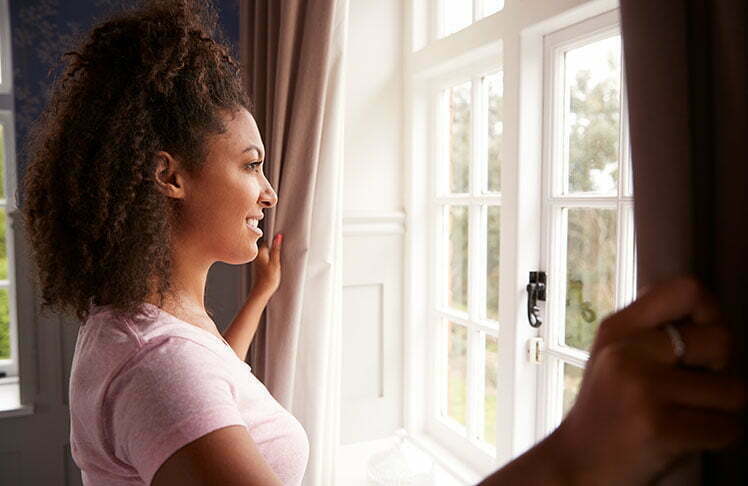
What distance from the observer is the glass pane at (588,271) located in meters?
1.29

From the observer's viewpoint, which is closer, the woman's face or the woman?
the woman

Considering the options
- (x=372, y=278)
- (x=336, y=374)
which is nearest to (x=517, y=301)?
(x=336, y=374)

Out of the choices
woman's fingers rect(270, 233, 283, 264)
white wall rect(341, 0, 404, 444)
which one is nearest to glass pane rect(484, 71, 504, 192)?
white wall rect(341, 0, 404, 444)

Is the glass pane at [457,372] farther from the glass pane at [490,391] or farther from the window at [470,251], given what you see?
the glass pane at [490,391]

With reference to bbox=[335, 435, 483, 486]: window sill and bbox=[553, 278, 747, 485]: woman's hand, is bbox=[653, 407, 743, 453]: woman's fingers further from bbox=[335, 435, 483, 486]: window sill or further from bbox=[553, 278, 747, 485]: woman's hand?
bbox=[335, 435, 483, 486]: window sill

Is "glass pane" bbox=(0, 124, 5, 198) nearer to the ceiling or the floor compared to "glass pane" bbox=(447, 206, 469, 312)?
nearer to the ceiling

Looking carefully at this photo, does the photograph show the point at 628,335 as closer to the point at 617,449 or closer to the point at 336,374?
the point at 617,449

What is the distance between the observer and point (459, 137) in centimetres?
192

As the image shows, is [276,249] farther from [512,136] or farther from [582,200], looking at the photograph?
[582,200]

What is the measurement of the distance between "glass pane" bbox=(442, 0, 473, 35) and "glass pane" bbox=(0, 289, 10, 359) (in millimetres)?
2209

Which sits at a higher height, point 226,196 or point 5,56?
point 5,56

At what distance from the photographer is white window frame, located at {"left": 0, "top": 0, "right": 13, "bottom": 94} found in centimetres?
209

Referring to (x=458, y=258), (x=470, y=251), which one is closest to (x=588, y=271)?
(x=470, y=251)

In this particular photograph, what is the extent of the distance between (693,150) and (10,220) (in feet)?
7.64
